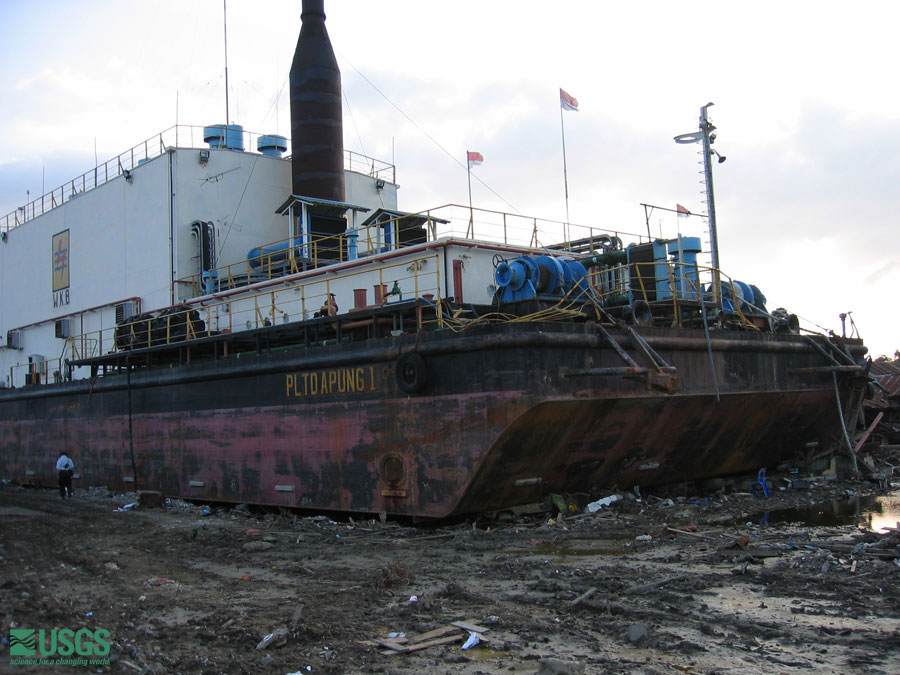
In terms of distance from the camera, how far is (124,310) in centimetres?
1986

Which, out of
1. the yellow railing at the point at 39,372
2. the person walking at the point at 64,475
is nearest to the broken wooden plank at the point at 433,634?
the person walking at the point at 64,475

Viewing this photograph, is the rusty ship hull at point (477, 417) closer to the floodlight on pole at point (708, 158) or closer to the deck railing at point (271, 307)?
the deck railing at point (271, 307)

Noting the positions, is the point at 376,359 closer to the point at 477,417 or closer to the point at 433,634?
the point at 477,417

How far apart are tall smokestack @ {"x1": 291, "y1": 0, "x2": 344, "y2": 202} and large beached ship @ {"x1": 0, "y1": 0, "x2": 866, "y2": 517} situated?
2.0 inches

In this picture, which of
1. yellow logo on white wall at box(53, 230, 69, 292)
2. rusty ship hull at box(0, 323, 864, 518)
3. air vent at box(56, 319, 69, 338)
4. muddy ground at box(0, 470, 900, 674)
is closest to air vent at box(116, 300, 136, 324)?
air vent at box(56, 319, 69, 338)

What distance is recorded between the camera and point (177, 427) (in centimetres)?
1547

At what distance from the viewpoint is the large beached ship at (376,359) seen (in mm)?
10414

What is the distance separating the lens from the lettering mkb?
508cm

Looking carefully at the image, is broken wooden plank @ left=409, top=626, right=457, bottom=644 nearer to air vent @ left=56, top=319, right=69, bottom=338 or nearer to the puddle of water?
the puddle of water

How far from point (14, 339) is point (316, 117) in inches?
497

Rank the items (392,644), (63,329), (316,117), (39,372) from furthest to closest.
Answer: (39,372) → (63,329) → (316,117) → (392,644)

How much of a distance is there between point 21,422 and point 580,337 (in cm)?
1682

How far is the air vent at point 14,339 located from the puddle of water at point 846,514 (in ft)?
72.6

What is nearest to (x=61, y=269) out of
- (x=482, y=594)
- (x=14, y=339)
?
(x=14, y=339)
